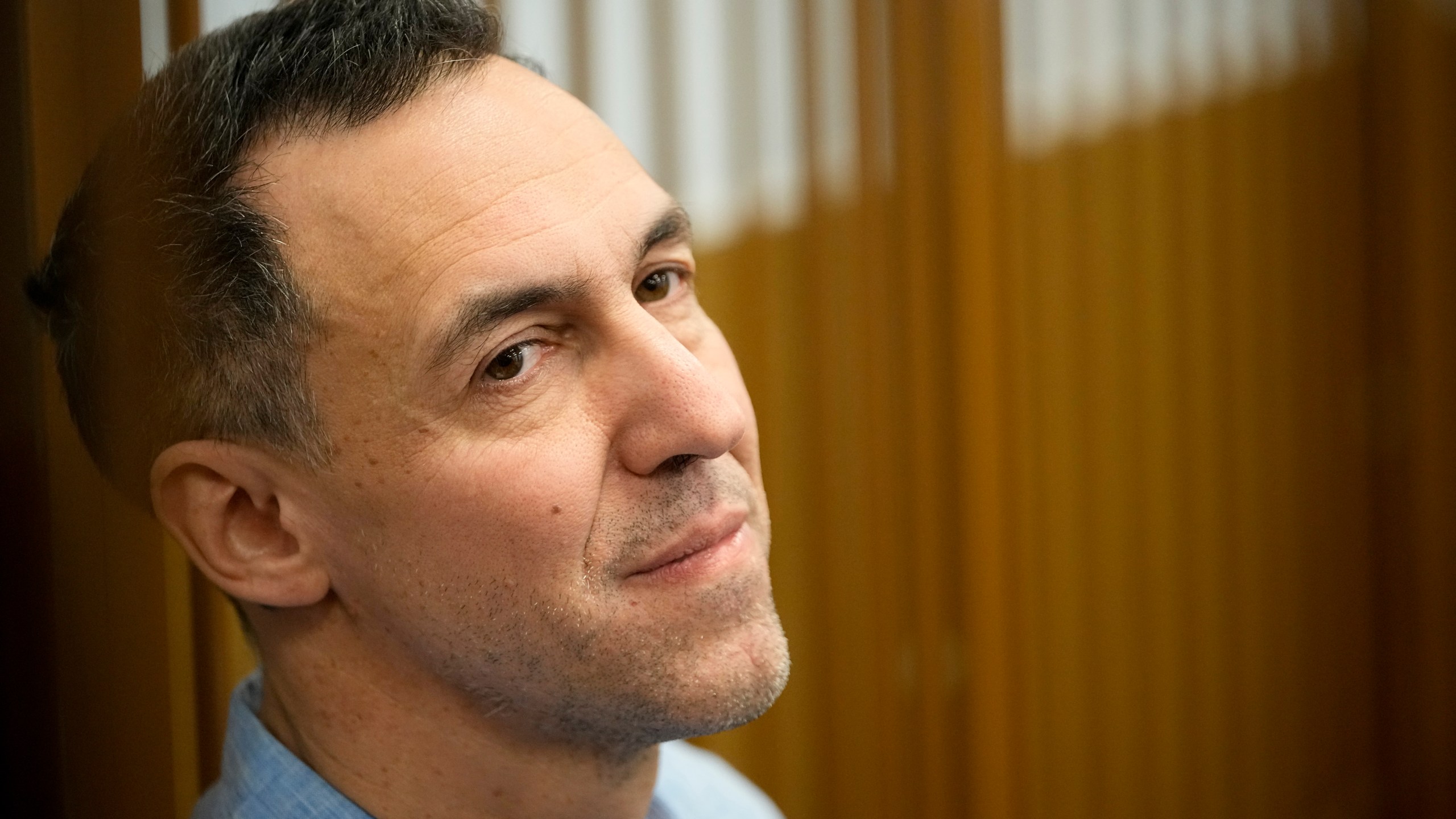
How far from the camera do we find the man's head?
3.21ft

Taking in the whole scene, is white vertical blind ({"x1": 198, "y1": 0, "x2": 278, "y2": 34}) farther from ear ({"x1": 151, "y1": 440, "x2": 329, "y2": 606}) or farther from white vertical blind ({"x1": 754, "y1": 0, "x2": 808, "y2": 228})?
white vertical blind ({"x1": 754, "y1": 0, "x2": 808, "y2": 228})

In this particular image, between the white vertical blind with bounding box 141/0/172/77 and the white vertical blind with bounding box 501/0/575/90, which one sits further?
the white vertical blind with bounding box 501/0/575/90

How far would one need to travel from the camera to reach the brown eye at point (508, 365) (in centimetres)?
100

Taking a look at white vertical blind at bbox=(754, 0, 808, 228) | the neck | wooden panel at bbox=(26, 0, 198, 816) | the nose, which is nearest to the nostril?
the nose

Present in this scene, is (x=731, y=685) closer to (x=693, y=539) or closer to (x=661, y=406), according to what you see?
(x=693, y=539)

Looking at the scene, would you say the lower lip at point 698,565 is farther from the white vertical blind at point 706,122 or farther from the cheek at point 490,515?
the white vertical blind at point 706,122

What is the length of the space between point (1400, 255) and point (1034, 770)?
185 cm

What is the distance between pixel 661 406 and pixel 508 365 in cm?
15

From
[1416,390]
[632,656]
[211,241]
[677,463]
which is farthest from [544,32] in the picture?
[1416,390]

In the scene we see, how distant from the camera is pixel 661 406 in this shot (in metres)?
1.01

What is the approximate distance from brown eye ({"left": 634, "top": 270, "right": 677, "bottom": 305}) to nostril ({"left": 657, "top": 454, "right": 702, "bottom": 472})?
197 mm

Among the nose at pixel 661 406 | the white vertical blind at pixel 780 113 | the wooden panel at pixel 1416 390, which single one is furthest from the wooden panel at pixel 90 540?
the wooden panel at pixel 1416 390

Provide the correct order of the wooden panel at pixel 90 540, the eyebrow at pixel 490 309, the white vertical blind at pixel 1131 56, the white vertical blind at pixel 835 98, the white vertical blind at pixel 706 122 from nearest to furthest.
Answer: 1. the eyebrow at pixel 490 309
2. the wooden panel at pixel 90 540
3. the white vertical blind at pixel 706 122
4. the white vertical blind at pixel 835 98
5. the white vertical blind at pixel 1131 56

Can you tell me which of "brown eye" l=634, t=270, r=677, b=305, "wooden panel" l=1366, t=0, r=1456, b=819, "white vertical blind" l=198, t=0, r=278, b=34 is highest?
"white vertical blind" l=198, t=0, r=278, b=34
